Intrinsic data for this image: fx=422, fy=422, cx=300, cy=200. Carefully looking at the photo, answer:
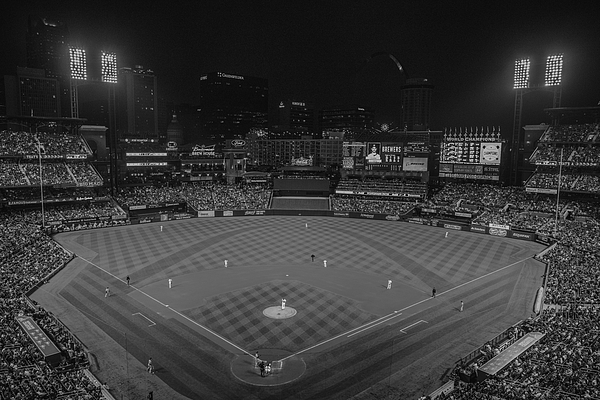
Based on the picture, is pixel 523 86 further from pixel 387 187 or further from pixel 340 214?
pixel 340 214

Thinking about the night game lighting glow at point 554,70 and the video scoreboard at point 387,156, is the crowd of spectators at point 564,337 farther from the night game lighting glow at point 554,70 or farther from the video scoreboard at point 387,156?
the video scoreboard at point 387,156

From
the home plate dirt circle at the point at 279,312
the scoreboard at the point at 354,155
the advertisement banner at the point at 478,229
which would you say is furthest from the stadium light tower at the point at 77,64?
the advertisement banner at the point at 478,229

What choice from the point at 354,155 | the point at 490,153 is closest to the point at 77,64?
the point at 354,155

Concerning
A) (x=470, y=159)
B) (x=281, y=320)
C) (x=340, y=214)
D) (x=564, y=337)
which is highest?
(x=470, y=159)

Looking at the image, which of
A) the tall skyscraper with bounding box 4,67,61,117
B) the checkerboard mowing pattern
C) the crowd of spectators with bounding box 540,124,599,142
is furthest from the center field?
the tall skyscraper with bounding box 4,67,61,117

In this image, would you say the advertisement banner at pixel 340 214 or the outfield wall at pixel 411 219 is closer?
the outfield wall at pixel 411 219

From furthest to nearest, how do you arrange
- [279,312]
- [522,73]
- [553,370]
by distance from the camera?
[522,73] < [279,312] < [553,370]
